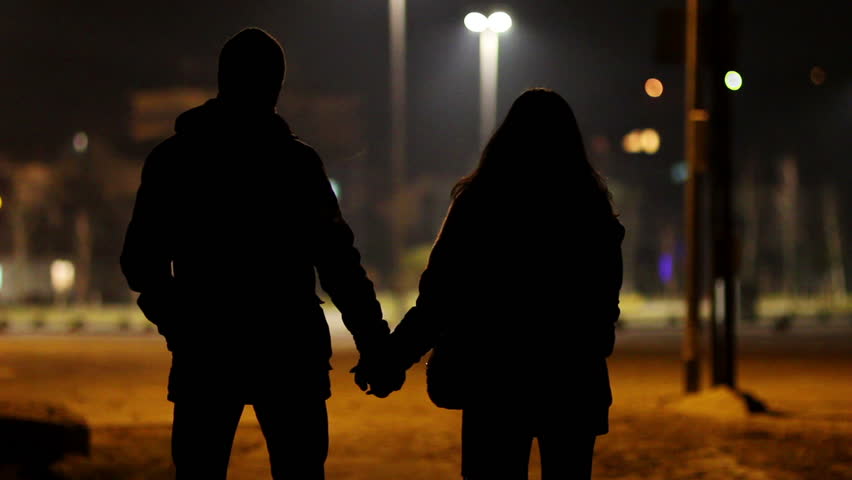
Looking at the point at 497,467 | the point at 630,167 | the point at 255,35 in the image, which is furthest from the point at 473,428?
the point at 630,167

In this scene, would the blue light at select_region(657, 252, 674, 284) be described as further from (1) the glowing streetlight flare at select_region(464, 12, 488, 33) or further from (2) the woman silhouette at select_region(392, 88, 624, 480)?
(2) the woman silhouette at select_region(392, 88, 624, 480)

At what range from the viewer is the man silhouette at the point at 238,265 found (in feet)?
13.9

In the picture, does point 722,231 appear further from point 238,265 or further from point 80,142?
point 80,142

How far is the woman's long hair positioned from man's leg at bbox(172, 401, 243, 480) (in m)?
1.05

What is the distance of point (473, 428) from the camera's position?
4543 millimetres

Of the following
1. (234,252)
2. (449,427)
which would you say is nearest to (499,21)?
(449,427)

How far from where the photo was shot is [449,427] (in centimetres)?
1323

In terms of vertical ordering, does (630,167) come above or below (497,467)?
above

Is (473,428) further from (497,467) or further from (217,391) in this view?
(217,391)

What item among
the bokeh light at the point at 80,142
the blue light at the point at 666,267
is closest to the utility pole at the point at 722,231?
the blue light at the point at 666,267

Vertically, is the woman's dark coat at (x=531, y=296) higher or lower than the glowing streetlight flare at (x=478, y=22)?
lower

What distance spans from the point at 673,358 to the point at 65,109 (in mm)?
44328

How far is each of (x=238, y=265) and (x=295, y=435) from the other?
1.84 feet

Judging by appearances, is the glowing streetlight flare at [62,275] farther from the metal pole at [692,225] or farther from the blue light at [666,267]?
the metal pole at [692,225]
